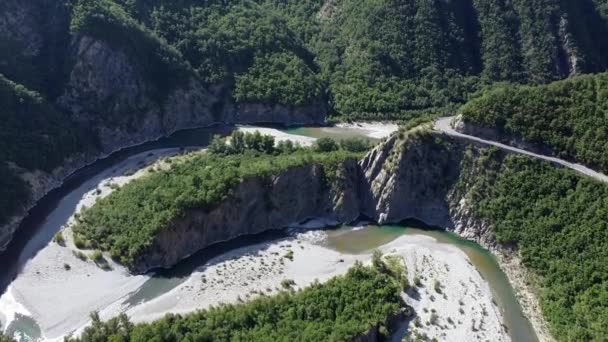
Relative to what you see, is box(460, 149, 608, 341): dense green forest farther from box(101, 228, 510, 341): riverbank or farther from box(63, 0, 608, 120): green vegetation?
box(63, 0, 608, 120): green vegetation

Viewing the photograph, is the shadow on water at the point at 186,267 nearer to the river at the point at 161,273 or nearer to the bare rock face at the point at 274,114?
the river at the point at 161,273

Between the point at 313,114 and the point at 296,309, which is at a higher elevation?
the point at 313,114

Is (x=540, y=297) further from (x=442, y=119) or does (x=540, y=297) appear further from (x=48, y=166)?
(x=48, y=166)

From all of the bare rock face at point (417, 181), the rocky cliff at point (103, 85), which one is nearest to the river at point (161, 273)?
the bare rock face at point (417, 181)

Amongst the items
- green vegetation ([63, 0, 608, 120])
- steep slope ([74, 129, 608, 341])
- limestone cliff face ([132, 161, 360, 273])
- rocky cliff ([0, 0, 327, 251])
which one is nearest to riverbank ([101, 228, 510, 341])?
limestone cliff face ([132, 161, 360, 273])

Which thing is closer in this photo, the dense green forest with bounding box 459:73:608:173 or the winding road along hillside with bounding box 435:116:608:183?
the winding road along hillside with bounding box 435:116:608:183

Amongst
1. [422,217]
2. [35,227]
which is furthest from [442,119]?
[35,227]

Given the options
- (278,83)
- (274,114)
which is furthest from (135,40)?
(274,114)
